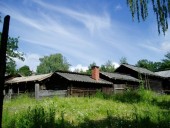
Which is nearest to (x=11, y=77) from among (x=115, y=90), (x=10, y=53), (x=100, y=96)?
(x=10, y=53)

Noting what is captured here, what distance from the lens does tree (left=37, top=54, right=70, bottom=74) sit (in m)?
98.4

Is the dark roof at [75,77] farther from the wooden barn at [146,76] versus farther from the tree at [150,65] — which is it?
the tree at [150,65]

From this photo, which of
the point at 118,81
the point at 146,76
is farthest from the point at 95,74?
the point at 146,76

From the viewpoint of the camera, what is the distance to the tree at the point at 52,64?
323 ft

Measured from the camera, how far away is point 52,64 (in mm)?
98250

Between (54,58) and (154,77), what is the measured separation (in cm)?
5694

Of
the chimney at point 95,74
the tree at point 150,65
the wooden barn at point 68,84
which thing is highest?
the tree at point 150,65

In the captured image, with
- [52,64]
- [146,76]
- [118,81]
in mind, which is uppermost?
[52,64]

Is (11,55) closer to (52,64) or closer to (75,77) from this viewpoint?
(75,77)

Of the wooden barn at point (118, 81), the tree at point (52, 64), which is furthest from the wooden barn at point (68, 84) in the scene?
the tree at point (52, 64)

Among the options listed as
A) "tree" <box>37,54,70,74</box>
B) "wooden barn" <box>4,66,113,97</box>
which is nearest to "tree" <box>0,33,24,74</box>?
"wooden barn" <box>4,66,113,97</box>

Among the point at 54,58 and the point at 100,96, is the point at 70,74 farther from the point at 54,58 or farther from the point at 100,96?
the point at 54,58

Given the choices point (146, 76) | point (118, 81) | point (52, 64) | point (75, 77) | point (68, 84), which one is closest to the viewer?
point (68, 84)

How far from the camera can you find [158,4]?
714 cm
